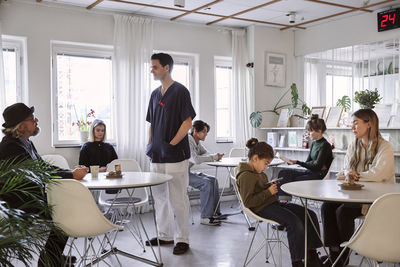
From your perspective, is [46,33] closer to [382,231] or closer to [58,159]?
[58,159]

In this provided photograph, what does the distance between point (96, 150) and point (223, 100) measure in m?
2.68

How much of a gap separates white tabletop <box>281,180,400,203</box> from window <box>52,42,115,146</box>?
11.9 ft

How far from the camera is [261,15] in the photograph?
638 centimetres

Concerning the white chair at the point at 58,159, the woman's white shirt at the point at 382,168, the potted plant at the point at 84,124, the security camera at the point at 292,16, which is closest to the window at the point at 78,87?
the potted plant at the point at 84,124

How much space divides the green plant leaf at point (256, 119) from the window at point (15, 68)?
11.0 ft

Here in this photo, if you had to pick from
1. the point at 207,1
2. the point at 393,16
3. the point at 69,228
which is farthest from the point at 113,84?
the point at 393,16

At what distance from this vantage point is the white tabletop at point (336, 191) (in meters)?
2.72

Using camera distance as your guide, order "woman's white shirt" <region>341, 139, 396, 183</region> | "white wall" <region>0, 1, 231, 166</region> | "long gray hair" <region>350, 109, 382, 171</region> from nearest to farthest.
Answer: "woman's white shirt" <region>341, 139, 396, 183</region>, "long gray hair" <region>350, 109, 382, 171</region>, "white wall" <region>0, 1, 231, 166</region>

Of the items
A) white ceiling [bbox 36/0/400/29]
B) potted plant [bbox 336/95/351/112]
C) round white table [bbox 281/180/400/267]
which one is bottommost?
round white table [bbox 281/180/400/267]

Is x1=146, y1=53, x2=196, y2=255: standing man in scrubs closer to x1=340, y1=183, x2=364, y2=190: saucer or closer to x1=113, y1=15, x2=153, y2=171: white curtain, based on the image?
x1=340, y1=183, x2=364, y2=190: saucer

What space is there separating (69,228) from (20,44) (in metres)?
3.53

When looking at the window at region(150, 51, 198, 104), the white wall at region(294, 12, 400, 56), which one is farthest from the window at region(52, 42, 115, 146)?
the white wall at region(294, 12, 400, 56)

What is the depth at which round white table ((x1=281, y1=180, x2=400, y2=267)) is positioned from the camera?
2715 mm

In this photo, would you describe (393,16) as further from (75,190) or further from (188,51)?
(75,190)
